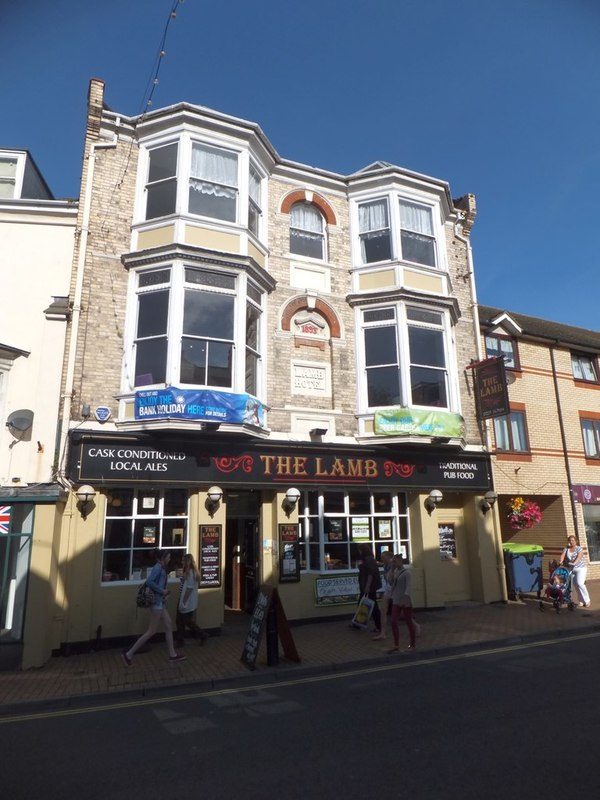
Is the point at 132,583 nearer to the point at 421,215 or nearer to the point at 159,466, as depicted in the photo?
the point at 159,466

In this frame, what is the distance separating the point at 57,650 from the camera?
376 inches

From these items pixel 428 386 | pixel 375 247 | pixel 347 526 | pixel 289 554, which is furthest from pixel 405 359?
pixel 289 554

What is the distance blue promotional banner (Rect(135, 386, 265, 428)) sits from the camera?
34.8 feet

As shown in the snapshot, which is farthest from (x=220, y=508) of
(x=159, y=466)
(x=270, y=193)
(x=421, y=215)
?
(x=421, y=215)

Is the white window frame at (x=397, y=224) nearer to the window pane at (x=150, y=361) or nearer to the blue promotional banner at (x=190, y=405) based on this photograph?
the blue promotional banner at (x=190, y=405)

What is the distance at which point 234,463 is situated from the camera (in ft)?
37.6

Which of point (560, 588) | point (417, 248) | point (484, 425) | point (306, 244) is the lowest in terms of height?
point (560, 588)

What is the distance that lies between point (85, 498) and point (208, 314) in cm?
464

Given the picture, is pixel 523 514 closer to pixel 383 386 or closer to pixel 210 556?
pixel 383 386

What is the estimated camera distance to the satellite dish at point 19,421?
412 inches

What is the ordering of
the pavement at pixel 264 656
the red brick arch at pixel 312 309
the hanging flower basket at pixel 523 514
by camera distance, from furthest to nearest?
1. the hanging flower basket at pixel 523 514
2. the red brick arch at pixel 312 309
3. the pavement at pixel 264 656

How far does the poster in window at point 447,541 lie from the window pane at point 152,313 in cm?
875

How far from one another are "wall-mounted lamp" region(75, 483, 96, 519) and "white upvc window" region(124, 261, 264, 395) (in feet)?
7.43

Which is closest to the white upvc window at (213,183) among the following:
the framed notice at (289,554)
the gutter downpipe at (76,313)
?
the gutter downpipe at (76,313)
